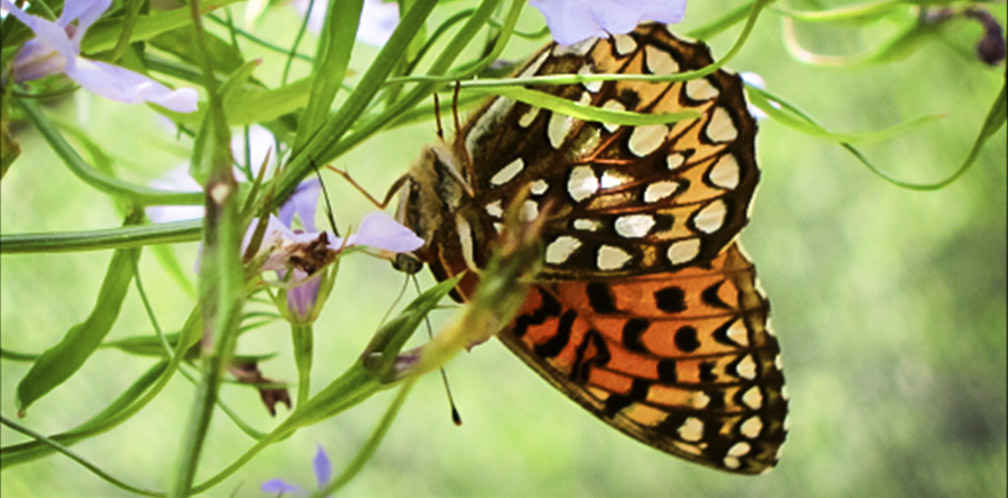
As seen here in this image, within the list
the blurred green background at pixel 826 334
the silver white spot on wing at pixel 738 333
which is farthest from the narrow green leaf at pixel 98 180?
the blurred green background at pixel 826 334

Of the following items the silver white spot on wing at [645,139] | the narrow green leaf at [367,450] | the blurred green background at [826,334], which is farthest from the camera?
the blurred green background at [826,334]

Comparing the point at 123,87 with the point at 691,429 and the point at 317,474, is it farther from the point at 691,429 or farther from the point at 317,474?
the point at 691,429

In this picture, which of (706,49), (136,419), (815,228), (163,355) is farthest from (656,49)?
(815,228)

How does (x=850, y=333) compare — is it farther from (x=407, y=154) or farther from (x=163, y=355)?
(x=163, y=355)

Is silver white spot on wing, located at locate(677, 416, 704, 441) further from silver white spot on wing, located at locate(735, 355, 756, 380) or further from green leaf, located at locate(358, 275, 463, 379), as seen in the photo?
green leaf, located at locate(358, 275, 463, 379)

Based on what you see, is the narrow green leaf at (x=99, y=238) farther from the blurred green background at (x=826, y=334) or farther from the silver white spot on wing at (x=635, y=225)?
the blurred green background at (x=826, y=334)

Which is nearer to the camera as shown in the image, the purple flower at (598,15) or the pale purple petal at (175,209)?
the purple flower at (598,15)
